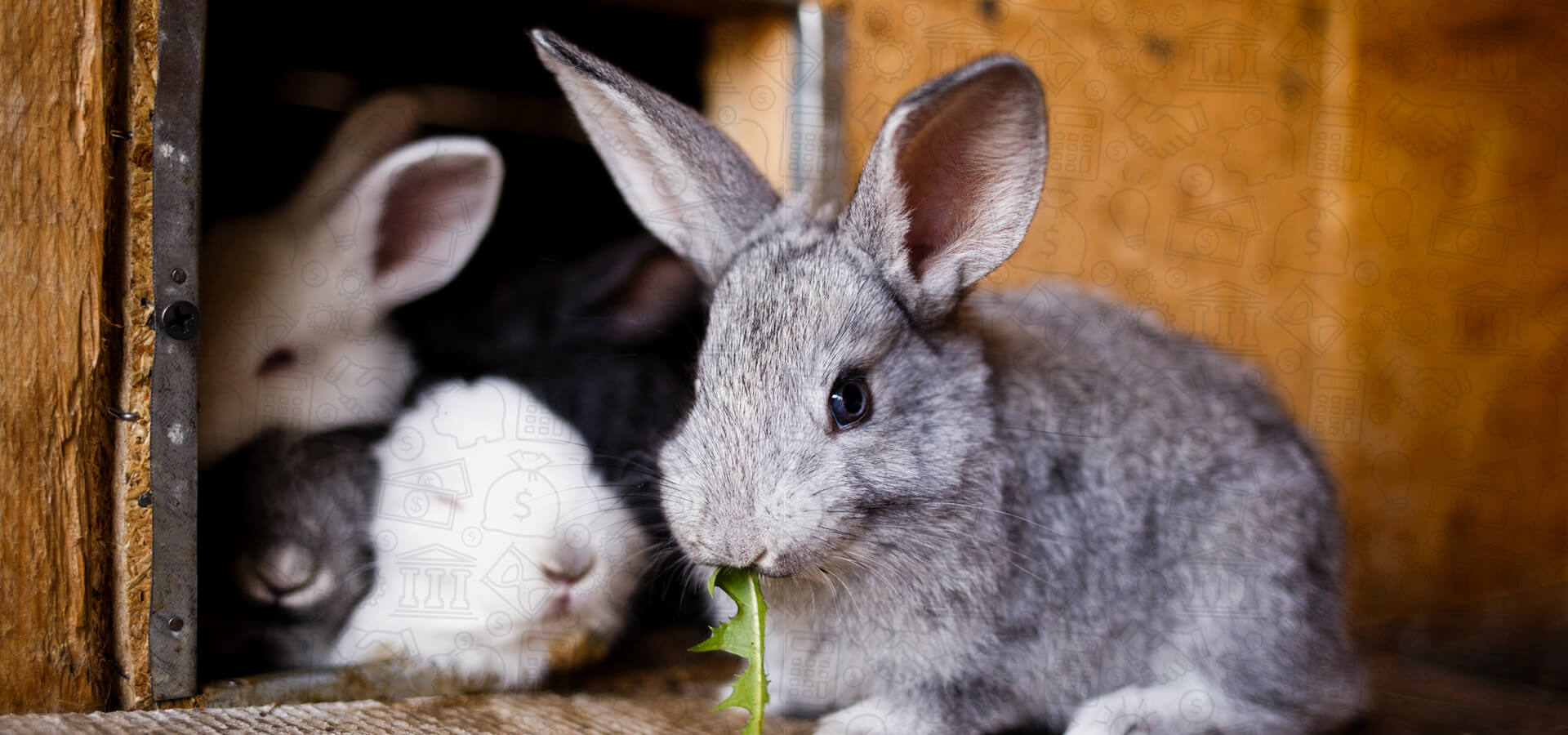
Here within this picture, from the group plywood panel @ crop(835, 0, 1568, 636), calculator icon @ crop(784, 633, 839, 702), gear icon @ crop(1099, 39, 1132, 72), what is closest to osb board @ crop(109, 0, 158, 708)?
calculator icon @ crop(784, 633, 839, 702)

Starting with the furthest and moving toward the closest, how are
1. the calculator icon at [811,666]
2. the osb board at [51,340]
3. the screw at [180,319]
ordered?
the calculator icon at [811,666] → the screw at [180,319] → the osb board at [51,340]

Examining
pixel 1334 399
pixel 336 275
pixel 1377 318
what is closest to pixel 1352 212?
pixel 1377 318

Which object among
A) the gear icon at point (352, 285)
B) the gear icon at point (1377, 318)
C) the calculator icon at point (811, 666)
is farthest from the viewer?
the gear icon at point (1377, 318)

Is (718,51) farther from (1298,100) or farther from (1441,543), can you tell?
(1441,543)

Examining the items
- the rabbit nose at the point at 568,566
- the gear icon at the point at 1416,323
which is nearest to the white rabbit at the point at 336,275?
the rabbit nose at the point at 568,566

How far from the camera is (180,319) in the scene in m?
1.63

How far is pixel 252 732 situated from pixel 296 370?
787mm

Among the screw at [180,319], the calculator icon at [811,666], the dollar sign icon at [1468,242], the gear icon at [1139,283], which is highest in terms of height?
the dollar sign icon at [1468,242]

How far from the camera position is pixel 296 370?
2057 millimetres

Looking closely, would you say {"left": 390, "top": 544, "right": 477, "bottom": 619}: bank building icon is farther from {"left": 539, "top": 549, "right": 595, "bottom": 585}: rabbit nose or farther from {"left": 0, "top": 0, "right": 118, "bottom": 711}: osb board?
{"left": 0, "top": 0, "right": 118, "bottom": 711}: osb board

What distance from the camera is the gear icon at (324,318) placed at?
2.08 metres

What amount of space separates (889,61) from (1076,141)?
18.5 inches

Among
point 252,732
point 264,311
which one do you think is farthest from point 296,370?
point 252,732

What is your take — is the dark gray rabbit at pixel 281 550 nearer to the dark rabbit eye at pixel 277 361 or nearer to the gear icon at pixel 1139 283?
the dark rabbit eye at pixel 277 361
